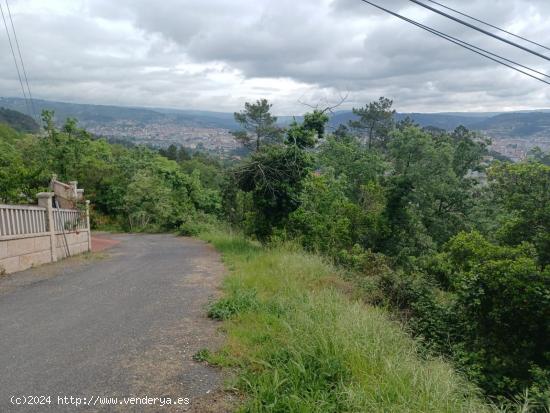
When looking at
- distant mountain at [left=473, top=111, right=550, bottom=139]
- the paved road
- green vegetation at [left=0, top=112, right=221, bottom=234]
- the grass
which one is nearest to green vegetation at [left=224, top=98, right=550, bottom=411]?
the grass

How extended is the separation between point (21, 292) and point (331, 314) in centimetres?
572

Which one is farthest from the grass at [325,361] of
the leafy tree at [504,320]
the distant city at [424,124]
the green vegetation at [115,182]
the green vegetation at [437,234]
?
the green vegetation at [115,182]

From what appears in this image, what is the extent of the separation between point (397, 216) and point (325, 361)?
21123 mm

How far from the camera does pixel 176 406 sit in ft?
11.1

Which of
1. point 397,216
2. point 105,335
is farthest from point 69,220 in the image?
point 397,216

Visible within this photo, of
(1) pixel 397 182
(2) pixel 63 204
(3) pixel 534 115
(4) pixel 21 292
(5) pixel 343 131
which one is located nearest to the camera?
(4) pixel 21 292

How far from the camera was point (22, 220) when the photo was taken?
30.1 feet

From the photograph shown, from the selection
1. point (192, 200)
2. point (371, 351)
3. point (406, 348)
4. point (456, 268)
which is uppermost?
point (371, 351)

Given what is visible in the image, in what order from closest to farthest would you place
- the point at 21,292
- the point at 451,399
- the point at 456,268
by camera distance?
the point at 451,399 < the point at 21,292 < the point at 456,268

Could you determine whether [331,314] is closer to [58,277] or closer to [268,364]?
[268,364]

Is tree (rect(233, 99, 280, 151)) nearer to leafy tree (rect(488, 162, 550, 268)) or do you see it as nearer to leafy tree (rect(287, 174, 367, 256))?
leafy tree (rect(287, 174, 367, 256))

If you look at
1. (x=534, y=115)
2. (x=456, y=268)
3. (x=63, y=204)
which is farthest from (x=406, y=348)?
(x=534, y=115)

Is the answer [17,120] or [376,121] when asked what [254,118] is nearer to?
[376,121]

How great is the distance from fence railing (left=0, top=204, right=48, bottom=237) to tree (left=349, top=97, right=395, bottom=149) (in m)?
51.9
